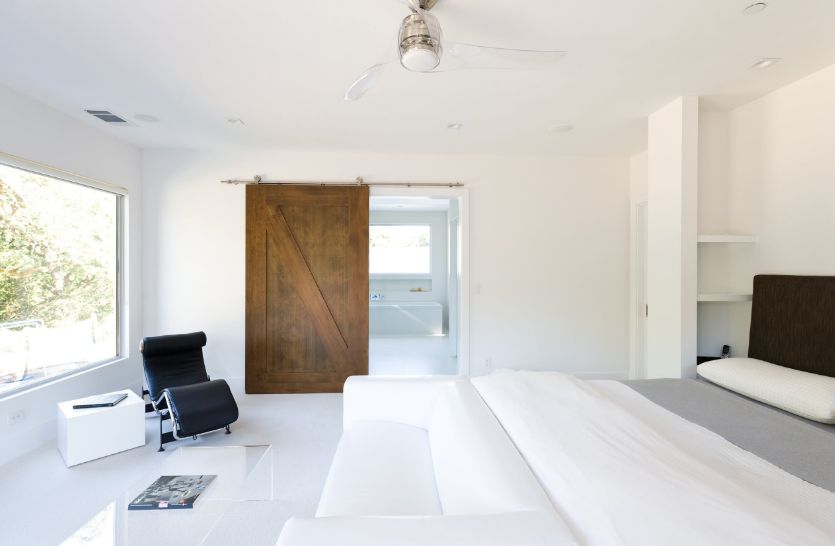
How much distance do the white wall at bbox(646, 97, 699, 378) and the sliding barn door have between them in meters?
2.69

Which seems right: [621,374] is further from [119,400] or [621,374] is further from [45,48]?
[45,48]

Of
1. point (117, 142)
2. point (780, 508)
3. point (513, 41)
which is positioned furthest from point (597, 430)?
point (117, 142)

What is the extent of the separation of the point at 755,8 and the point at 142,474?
4.26m

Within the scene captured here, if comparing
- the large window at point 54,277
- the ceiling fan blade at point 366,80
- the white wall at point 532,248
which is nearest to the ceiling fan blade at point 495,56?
the ceiling fan blade at point 366,80

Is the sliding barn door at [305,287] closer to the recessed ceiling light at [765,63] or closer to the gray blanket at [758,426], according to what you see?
the gray blanket at [758,426]

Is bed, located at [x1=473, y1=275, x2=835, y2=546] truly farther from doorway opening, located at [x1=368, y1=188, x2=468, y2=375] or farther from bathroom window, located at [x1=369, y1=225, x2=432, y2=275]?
bathroom window, located at [x1=369, y1=225, x2=432, y2=275]

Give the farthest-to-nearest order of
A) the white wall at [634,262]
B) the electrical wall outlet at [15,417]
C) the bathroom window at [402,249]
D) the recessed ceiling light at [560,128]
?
the bathroom window at [402,249] → the white wall at [634,262] → the recessed ceiling light at [560,128] → the electrical wall outlet at [15,417]

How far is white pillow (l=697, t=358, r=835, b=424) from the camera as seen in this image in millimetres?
1673

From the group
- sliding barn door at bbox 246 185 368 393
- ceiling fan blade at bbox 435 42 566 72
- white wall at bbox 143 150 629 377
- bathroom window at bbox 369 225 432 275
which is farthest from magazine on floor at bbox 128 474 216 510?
bathroom window at bbox 369 225 432 275

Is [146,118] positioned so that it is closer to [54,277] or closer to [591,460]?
[54,277]

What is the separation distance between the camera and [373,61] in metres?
2.30

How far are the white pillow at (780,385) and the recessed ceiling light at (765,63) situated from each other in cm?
178

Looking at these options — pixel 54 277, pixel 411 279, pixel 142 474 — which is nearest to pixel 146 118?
pixel 54 277

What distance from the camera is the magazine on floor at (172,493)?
1.72 metres
